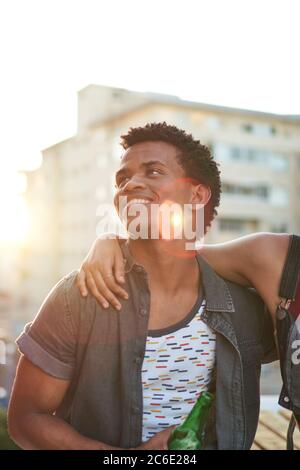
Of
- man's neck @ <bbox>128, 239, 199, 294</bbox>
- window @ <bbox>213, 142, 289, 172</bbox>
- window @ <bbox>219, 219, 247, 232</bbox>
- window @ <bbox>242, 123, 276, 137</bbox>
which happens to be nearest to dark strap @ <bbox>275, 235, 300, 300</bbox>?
man's neck @ <bbox>128, 239, 199, 294</bbox>

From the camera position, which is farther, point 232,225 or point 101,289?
point 232,225

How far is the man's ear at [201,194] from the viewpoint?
6.82 feet

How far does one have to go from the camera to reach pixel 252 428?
6.68 ft

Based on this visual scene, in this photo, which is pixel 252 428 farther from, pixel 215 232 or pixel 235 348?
pixel 215 232

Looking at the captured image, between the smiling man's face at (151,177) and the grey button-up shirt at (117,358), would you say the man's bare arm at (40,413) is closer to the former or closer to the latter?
the grey button-up shirt at (117,358)

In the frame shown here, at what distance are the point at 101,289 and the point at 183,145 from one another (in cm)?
56

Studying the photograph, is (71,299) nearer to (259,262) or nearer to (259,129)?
(259,262)

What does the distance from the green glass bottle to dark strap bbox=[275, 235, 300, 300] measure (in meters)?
0.40

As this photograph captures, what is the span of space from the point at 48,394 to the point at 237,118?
147 feet

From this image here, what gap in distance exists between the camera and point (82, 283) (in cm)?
188

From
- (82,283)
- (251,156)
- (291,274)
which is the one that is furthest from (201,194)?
(251,156)

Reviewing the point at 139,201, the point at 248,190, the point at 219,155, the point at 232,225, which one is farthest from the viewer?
the point at 248,190

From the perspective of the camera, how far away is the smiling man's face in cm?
193

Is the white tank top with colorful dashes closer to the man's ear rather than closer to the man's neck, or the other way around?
the man's neck
